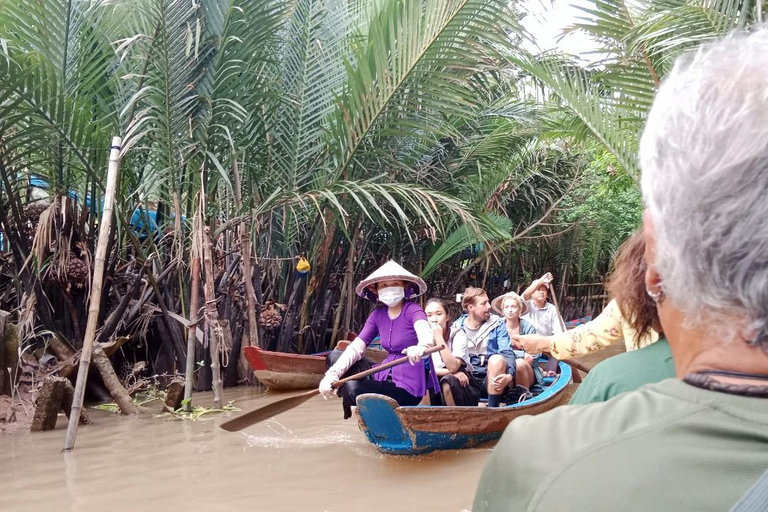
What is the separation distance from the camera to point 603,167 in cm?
1348

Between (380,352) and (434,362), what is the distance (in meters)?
2.96

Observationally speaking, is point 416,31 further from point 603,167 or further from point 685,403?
point 603,167

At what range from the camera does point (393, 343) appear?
521 cm

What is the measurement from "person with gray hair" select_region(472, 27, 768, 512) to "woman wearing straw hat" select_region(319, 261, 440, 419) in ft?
13.3

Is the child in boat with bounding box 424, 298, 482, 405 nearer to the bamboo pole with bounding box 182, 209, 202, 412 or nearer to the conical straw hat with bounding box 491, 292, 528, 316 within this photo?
the conical straw hat with bounding box 491, 292, 528, 316

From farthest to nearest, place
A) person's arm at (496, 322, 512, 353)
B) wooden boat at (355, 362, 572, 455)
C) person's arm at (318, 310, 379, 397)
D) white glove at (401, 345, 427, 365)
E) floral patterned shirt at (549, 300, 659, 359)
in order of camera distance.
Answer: person's arm at (496, 322, 512, 353)
person's arm at (318, 310, 379, 397)
white glove at (401, 345, 427, 365)
wooden boat at (355, 362, 572, 455)
floral patterned shirt at (549, 300, 659, 359)

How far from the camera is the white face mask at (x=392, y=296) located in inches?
210

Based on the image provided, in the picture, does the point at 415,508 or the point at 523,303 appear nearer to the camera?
the point at 415,508

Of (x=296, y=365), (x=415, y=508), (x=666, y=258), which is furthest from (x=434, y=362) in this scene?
(x=666, y=258)

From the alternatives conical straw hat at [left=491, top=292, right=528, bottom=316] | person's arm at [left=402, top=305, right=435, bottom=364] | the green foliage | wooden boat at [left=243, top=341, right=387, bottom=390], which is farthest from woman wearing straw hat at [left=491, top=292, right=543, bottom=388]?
the green foliage

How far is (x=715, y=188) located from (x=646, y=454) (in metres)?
0.28

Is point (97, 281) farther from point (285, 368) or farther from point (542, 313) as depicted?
point (542, 313)

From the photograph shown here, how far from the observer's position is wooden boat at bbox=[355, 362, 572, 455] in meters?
4.61

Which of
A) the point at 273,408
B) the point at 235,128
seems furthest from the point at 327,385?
the point at 235,128
